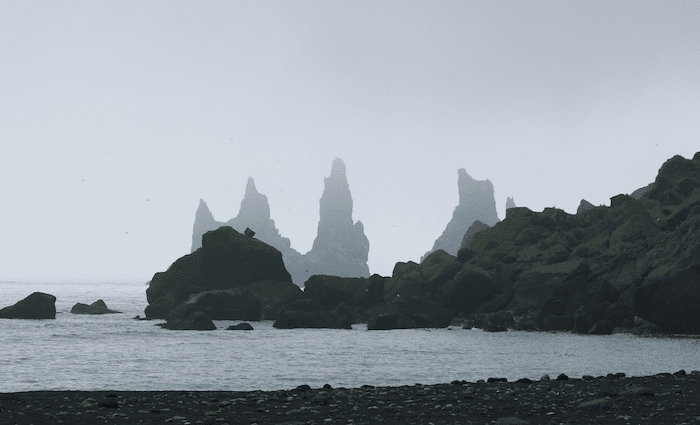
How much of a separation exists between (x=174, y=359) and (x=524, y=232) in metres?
59.7

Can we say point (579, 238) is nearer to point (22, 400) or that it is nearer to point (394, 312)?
point (394, 312)

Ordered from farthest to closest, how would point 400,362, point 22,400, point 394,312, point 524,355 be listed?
1. point 394,312
2. point 524,355
3. point 400,362
4. point 22,400

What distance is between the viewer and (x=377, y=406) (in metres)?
17.4

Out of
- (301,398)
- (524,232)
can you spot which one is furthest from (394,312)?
(301,398)

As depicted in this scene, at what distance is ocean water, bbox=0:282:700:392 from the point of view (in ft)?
91.9

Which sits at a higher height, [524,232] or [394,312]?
[524,232]

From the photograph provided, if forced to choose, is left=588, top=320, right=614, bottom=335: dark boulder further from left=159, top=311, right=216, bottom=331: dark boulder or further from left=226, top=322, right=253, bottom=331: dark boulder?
left=159, top=311, right=216, bottom=331: dark boulder

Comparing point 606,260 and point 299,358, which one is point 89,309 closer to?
point 299,358

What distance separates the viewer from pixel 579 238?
83.1 metres

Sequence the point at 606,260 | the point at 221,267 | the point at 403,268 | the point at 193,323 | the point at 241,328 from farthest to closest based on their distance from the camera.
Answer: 1. the point at 403,268
2. the point at 221,267
3. the point at 606,260
4. the point at 193,323
5. the point at 241,328

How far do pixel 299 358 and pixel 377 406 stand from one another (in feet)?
70.7

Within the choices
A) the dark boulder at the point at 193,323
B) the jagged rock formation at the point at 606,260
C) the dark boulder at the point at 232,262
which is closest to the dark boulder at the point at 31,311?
the dark boulder at the point at 232,262

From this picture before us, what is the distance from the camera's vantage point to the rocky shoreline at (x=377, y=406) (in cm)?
1473

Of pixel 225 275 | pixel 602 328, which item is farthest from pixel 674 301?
pixel 225 275
